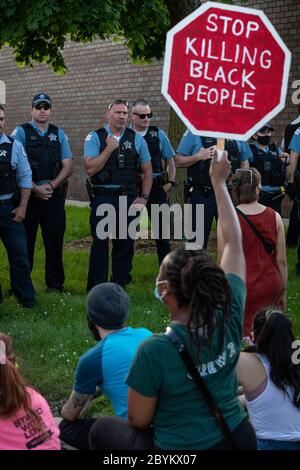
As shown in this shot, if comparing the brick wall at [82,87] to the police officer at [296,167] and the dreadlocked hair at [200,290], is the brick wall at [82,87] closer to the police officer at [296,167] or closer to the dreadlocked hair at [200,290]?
the police officer at [296,167]

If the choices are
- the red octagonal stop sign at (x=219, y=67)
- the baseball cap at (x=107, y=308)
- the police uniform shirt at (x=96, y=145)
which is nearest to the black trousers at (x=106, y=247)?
A: the police uniform shirt at (x=96, y=145)

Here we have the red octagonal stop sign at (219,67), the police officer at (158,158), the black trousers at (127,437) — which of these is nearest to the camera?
the black trousers at (127,437)

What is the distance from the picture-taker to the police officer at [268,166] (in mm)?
8406

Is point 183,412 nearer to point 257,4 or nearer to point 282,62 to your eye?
point 282,62

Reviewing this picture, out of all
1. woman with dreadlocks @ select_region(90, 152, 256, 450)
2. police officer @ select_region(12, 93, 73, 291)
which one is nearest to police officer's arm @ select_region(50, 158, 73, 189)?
police officer @ select_region(12, 93, 73, 291)

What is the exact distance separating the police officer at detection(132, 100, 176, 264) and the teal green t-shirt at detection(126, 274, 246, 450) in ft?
18.0

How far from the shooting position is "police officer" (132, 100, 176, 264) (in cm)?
821

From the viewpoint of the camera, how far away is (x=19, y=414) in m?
3.10

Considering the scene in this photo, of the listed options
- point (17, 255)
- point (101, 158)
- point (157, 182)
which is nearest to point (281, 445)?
point (17, 255)

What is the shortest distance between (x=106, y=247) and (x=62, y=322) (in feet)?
3.79

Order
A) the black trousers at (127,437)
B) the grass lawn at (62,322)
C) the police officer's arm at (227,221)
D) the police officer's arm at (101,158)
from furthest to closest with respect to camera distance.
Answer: the police officer's arm at (101,158), the grass lawn at (62,322), the police officer's arm at (227,221), the black trousers at (127,437)

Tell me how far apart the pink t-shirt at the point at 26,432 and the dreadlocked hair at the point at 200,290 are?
0.84 meters

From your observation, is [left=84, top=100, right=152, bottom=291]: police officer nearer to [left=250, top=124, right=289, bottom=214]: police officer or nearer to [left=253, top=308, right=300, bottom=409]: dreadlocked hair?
[left=250, top=124, right=289, bottom=214]: police officer

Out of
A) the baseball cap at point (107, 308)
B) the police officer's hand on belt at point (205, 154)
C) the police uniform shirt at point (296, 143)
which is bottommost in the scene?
the baseball cap at point (107, 308)
